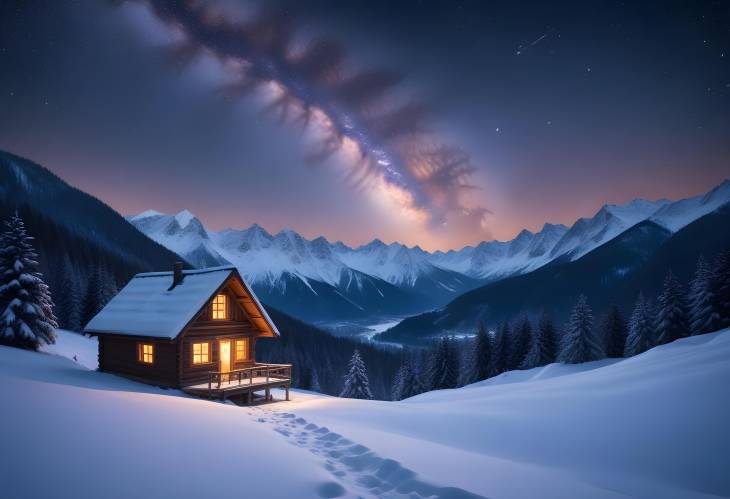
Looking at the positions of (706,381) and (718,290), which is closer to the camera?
(706,381)

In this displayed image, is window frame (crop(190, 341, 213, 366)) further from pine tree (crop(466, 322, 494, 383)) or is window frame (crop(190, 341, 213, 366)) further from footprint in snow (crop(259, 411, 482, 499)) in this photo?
pine tree (crop(466, 322, 494, 383))

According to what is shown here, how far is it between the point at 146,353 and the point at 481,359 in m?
49.9

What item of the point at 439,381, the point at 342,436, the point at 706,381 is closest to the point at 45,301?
the point at 342,436

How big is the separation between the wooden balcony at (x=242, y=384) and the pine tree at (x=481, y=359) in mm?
42454

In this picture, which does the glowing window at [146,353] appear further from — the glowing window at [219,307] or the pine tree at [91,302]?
the pine tree at [91,302]

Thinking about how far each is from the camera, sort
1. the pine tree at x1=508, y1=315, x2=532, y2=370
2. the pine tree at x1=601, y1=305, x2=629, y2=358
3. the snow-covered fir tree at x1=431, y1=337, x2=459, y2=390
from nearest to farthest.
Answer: the pine tree at x1=601, y1=305, x2=629, y2=358, the pine tree at x1=508, y1=315, x2=532, y2=370, the snow-covered fir tree at x1=431, y1=337, x2=459, y2=390

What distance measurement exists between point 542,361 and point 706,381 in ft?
156

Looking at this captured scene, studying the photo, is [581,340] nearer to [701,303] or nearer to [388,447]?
[701,303]

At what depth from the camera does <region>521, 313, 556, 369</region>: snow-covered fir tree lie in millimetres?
53719

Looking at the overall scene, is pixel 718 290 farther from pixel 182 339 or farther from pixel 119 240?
pixel 119 240

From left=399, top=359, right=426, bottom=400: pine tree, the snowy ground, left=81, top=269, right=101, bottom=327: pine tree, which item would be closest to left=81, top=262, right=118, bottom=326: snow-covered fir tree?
left=81, top=269, right=101, bottom=327: pine tree

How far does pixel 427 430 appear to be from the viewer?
11.7 metres

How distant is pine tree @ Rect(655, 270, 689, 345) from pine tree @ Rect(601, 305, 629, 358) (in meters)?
10.2

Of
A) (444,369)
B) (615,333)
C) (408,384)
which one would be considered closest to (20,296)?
(408,384)
